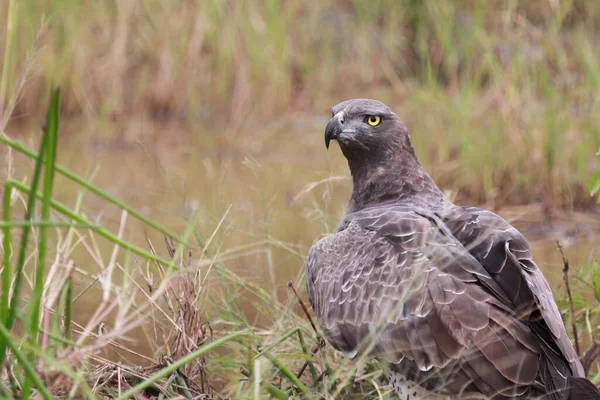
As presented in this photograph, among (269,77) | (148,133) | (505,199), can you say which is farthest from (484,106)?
(148,133)

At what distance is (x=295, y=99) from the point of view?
1093cm

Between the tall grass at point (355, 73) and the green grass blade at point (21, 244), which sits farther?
the tall grass at point (355, 73)

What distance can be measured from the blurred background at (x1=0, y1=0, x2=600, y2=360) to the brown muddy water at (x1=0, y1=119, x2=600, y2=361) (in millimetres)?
28

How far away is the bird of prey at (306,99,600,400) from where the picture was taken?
3.21 meters

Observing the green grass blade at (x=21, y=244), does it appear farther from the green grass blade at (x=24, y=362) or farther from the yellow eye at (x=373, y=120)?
the yellow eye at (x=373, y=120)

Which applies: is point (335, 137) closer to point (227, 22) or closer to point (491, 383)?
point (491, 383)

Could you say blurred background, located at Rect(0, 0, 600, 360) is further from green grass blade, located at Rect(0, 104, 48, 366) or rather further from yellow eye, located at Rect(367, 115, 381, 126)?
green grass blade, located at Rect(0, 104, 48, 366)

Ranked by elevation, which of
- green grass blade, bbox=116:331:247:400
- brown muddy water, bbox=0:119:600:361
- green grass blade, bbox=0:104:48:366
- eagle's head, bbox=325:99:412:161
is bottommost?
brown muddy water, bbox=0:119:600:361

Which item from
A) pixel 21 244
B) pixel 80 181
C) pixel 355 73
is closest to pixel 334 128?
pixel 80 181

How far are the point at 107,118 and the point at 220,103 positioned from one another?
128cm

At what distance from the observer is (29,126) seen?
10016 millimetres

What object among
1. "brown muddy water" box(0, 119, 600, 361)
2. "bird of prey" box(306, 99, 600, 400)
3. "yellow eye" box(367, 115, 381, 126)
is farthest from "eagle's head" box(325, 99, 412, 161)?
"bird of prey" box(306, 99, 600, 400)

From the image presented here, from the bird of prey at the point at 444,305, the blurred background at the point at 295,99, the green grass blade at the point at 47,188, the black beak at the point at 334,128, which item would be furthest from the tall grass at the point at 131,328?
the blurred background at the point at 295,99

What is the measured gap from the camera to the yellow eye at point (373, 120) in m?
4.55
